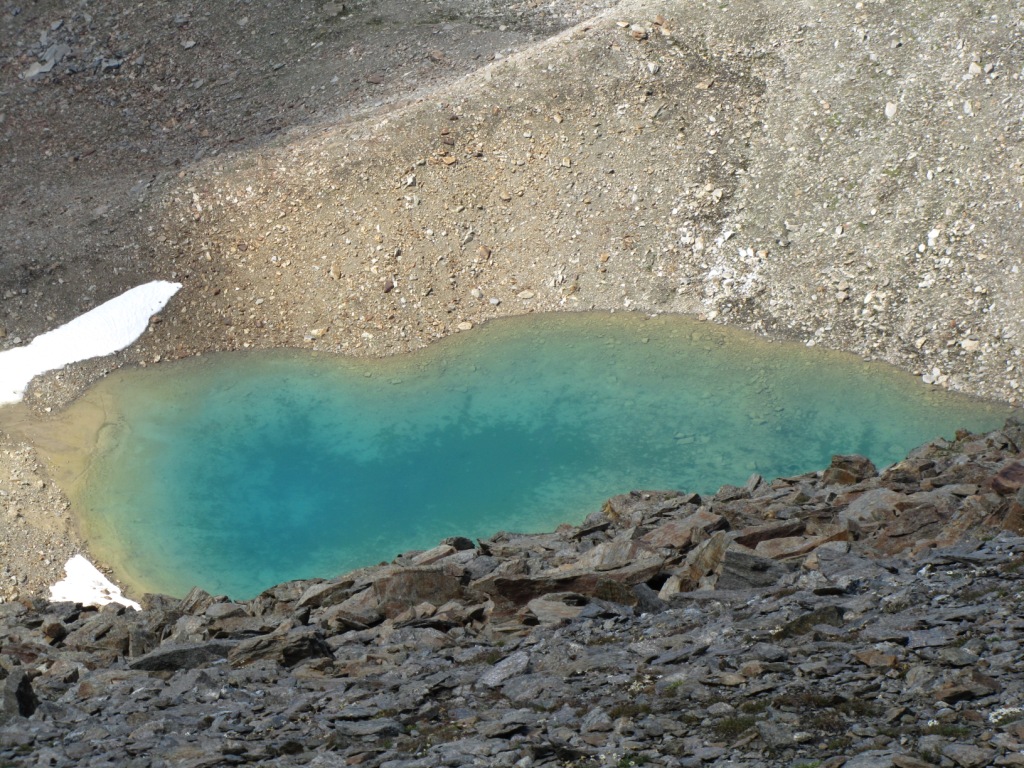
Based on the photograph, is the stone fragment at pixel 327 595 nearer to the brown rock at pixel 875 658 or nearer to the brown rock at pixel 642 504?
the brown rock at pixel 642 504

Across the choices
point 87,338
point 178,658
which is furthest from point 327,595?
point 87,338

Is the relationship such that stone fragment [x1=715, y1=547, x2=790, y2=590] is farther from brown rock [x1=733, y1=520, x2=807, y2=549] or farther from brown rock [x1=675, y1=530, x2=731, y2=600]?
brown rock [x1=733, y1=520, x2=807, y2=549]

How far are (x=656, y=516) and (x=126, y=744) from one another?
12730 mm

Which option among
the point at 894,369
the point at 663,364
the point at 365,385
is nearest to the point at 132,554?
the point at 365,385

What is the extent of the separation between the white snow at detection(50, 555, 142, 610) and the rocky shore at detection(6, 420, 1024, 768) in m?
4.32

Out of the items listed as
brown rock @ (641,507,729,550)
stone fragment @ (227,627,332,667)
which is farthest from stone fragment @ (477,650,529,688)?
brown rock @ (641,507,729,550)

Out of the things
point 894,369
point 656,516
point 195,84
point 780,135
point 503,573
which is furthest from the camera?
point 195,84

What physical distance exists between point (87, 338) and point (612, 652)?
25.7m

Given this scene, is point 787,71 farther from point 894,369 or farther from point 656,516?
point 656,516

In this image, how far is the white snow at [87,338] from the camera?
35.7 meters

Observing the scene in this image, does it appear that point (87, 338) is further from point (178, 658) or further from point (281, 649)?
point (281, 649)

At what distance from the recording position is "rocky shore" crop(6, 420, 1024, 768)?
1354cm

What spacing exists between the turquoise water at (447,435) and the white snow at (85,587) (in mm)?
473

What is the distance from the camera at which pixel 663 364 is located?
35.0 meters
